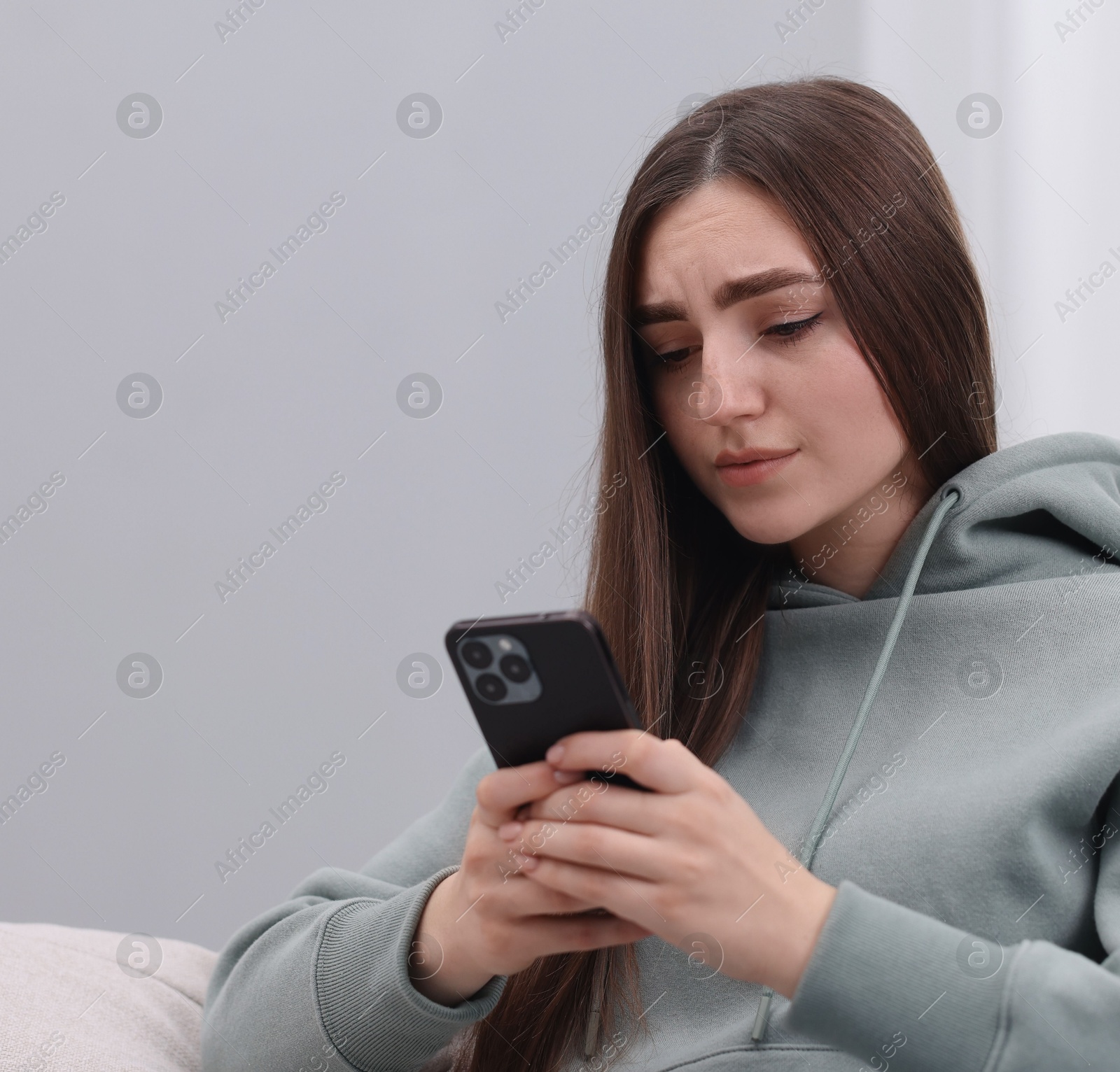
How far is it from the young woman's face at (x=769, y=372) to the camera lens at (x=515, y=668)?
0.38 metres

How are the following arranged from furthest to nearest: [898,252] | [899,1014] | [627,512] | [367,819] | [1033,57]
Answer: [367,819], [1033,57], [627,512], [898,252], [899,1014]

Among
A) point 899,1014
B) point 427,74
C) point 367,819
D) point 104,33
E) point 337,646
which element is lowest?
point 367,819

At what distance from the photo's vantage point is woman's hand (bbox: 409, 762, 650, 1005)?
737mm

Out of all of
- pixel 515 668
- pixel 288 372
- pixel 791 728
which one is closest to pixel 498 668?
pixel 515 668

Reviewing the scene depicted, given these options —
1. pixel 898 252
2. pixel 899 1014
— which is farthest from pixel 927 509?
pixel 899 1014

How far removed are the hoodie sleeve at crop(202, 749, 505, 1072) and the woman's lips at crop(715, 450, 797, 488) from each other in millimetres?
407

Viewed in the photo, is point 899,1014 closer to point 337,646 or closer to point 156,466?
point 337,646

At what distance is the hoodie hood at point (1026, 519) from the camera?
988mm

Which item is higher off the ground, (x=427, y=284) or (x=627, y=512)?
(x=427, y=284)

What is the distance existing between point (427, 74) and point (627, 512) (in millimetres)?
1157

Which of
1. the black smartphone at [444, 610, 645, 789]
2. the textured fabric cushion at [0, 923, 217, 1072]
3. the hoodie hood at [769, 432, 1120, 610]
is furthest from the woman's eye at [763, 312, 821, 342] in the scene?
the textured fabric cushion at [0, 923, 217, 1072]

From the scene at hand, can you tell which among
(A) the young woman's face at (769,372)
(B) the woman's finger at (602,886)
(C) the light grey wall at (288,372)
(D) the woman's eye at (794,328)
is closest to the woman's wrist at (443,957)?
(B) the woman's finger at (602,886)

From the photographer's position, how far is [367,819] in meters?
2.02

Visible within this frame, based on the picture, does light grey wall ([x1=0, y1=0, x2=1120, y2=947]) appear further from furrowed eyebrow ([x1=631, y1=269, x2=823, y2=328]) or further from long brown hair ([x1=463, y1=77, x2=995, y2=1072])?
furrowed eyebrow ([x1=631, y1=269, x2=823, y2=328])
